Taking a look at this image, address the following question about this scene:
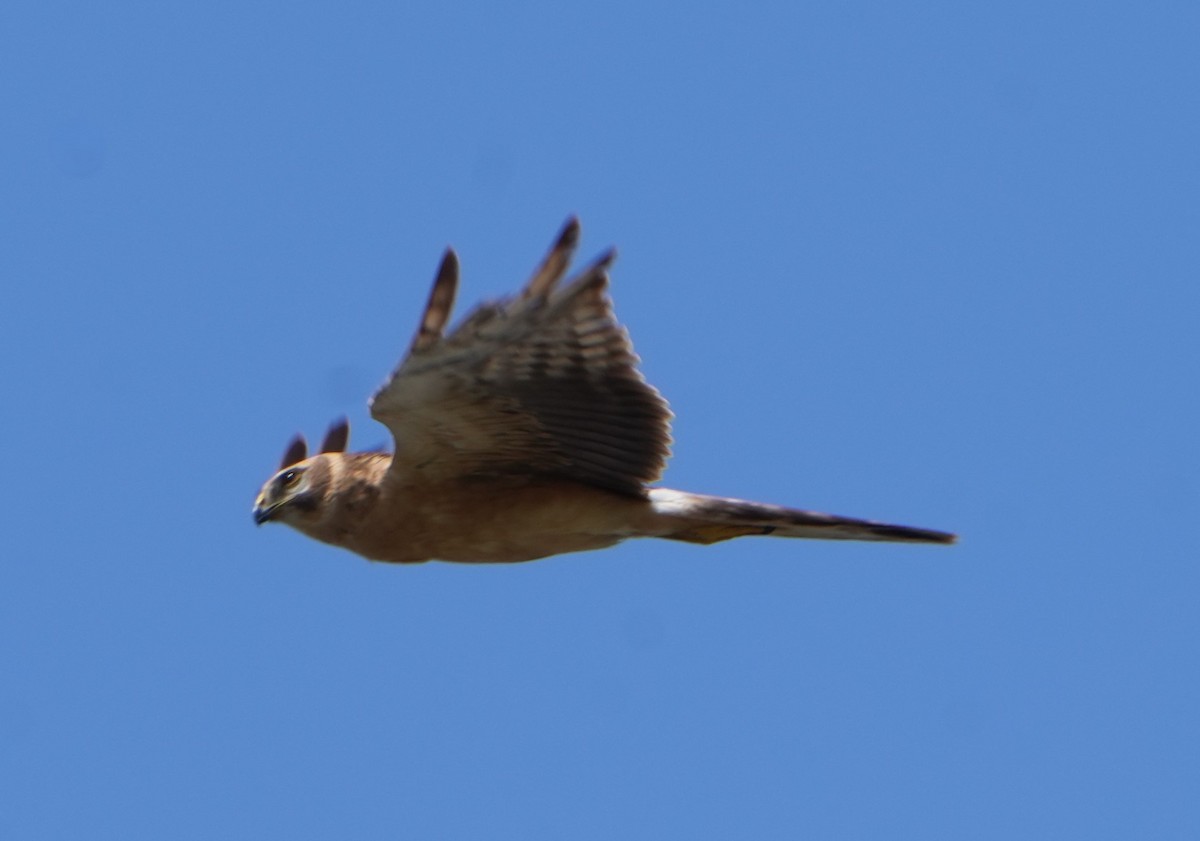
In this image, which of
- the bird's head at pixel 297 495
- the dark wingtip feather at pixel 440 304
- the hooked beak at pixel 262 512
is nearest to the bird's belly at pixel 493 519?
the bird's head at pixel 297 495

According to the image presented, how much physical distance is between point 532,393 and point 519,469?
0.51 meters

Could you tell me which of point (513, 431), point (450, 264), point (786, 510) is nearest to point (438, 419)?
point (513, 431)

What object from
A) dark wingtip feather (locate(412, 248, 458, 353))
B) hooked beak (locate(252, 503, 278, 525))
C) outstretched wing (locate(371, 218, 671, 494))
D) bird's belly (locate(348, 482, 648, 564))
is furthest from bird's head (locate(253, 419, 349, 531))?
dark wingtip feather (locate(412, 248, 458, 353))

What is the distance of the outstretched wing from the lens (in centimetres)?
673

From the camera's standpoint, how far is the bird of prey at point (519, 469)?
7.03 m

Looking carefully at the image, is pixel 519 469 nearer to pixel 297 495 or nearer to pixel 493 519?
pixel 493 519

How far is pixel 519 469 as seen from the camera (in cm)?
766

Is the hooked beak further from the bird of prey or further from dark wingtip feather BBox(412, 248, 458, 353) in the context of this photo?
dark wingtip feather BBox(412, 248, 458, 353)

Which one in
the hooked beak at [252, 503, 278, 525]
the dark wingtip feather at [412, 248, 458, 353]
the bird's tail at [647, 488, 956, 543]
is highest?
the dark wingtip feather at [412, 248, 458, 353]

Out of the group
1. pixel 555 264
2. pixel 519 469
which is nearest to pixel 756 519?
pixel 519 469

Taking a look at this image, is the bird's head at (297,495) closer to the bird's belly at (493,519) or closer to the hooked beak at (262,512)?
the hooked beak at (262,512)

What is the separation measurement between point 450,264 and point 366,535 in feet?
4.97

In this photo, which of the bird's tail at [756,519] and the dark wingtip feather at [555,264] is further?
the bird's tail at [756,519]

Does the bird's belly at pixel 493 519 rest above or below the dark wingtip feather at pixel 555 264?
below
